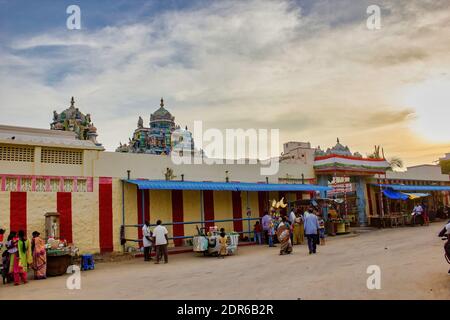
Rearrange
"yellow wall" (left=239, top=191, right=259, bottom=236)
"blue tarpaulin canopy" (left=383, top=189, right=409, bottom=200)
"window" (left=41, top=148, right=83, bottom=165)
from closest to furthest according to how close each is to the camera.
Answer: "window" (left=41, top=148, right=83, bottom=165), "yellow wall" (left=239, top=191, right=259, bottom=236), "blue tarpaulin canopy" (left=383, top=189, right=409, bottom=200)

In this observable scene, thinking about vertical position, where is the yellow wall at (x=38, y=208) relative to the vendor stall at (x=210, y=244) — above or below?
above

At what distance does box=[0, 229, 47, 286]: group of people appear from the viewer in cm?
1052

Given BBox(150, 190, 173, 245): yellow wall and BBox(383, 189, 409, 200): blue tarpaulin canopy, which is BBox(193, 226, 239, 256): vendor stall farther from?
BBox(383, 189, 409, 200): blue tarpaulin canopy

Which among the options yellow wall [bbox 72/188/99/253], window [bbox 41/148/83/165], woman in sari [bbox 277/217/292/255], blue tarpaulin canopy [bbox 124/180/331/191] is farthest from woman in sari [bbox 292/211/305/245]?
window [bbox 41/148/83/165]

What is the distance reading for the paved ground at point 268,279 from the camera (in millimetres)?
7438

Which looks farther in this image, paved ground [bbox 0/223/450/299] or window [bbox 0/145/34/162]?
window [bbox 0/145/34/162]

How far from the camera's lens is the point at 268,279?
9086 mm

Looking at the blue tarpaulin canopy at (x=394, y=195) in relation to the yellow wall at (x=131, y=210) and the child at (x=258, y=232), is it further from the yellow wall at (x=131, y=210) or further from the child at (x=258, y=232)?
the yellow wall at (x=131, y=210)

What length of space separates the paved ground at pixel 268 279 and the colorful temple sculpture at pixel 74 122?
2493 centimetres

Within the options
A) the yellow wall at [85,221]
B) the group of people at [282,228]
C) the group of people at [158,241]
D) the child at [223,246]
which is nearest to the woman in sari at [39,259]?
→ the yellow wall at [85,221]

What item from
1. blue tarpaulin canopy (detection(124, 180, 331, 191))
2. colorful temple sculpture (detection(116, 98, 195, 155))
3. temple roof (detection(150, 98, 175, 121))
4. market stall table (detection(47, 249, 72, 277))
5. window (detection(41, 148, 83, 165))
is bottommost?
market stall table (detection(47, 249, 72, 277))

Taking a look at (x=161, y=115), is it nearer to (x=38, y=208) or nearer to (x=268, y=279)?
(x=38, y=208)

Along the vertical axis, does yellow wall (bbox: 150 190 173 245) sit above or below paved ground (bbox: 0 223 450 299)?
above

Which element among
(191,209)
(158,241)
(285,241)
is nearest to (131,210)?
(191,209)
